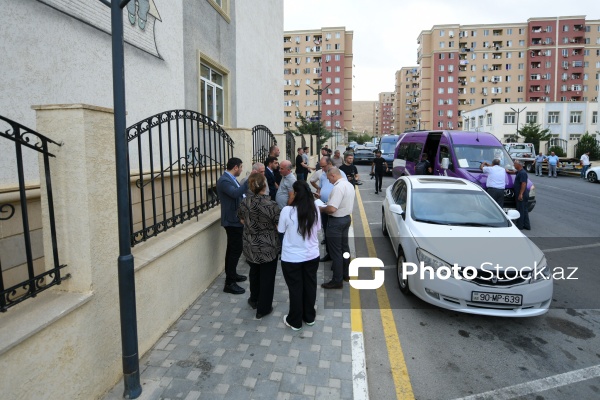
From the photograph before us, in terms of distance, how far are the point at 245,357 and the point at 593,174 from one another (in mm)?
23907

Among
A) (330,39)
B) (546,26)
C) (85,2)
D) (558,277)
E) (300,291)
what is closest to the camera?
(300,291)

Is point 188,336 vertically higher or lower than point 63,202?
lower

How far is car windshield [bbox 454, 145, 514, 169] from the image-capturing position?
471 inches

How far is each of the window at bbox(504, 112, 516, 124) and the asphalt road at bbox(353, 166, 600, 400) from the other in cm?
5406

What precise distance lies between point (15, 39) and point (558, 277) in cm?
800

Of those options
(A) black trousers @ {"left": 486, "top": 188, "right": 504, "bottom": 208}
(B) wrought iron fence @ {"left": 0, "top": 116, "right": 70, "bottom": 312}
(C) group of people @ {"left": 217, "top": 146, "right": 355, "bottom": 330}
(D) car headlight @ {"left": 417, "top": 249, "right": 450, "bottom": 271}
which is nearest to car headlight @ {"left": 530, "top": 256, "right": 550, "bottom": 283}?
(D) car headlight @ {"left": 417, "top": 249, "right": 450, "bottom": 271}

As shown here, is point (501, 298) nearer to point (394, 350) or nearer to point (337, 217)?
point (394, 350)

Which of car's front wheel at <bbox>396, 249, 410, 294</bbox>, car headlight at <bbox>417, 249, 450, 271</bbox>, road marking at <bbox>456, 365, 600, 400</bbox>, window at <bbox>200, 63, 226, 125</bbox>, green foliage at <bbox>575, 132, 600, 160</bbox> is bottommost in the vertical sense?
road marking at <bbox>456, 365, 600, 400</bbox>

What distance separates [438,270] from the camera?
15.2ft

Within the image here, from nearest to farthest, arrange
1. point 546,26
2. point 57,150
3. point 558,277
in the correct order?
point 57,150
point 558,277
point 546,26

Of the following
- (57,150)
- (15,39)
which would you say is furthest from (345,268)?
(15,39)

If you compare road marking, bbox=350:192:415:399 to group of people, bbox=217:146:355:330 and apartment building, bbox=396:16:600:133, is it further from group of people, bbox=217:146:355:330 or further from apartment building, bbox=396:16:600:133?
apartment building, bbox=396:16:600:133

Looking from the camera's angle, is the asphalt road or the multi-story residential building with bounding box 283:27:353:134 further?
the multi-story residential building with bounding box 283:27:353:134

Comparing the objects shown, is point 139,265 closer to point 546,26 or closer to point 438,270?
point 438,270
